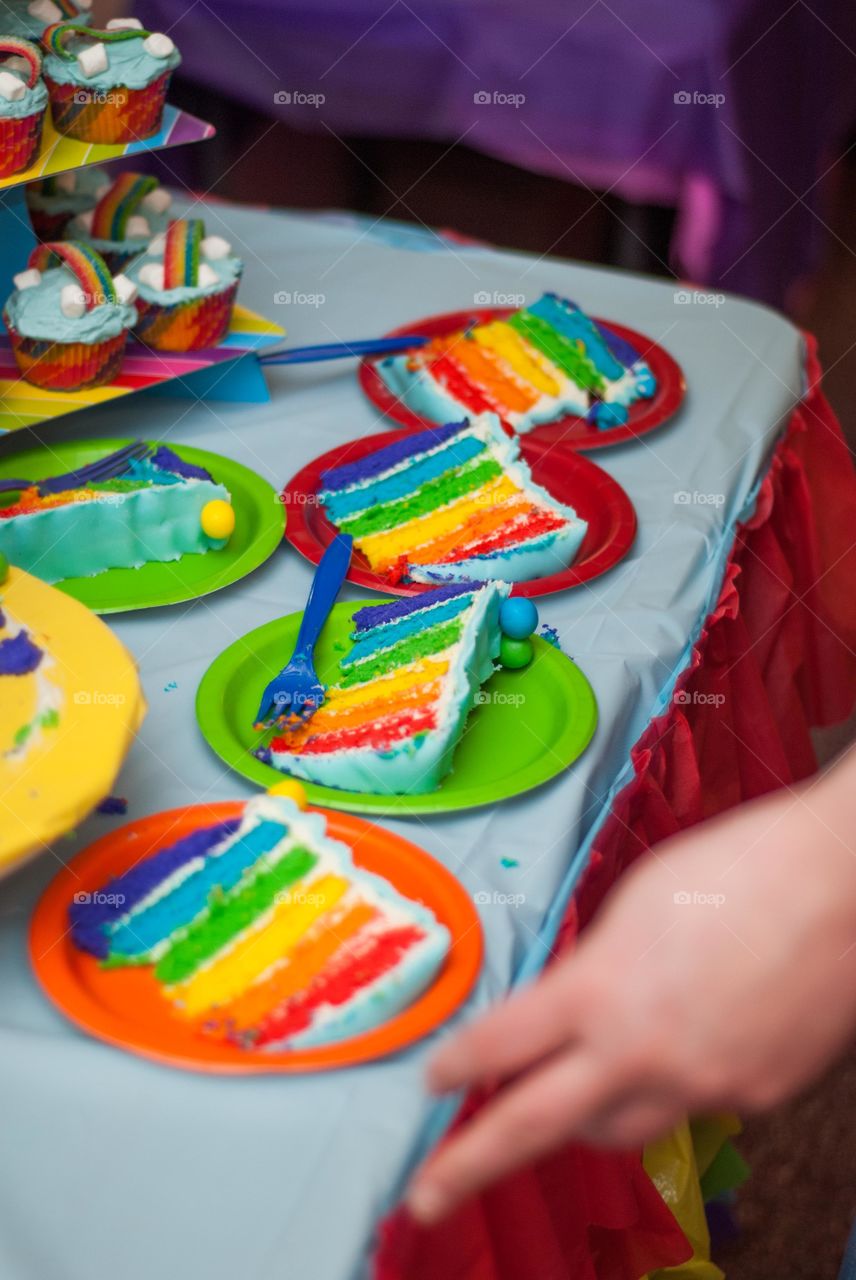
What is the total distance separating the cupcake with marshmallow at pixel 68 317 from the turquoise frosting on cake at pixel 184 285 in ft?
0.15

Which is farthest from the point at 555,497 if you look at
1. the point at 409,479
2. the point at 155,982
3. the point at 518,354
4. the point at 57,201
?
the point at 155,982

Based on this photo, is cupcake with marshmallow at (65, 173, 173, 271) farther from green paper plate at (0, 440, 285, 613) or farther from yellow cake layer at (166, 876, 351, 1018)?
yellow cake layer at (166, 876, 351, 1018)

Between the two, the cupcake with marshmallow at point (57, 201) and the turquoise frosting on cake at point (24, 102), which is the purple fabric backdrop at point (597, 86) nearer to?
the cupcake with marshmallow at point (57, 201)

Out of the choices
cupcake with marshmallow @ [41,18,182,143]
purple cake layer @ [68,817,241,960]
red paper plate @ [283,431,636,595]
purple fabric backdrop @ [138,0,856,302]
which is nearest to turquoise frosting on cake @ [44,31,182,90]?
cupcake with marshmallow @ [41,18,182,143]

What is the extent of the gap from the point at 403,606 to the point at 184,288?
0.58 meters

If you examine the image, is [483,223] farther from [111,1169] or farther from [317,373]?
[111,1169]

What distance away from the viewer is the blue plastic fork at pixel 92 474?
1.42 meters

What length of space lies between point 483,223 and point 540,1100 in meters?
4.57

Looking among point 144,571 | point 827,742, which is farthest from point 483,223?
point 144,571

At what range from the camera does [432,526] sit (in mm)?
1481

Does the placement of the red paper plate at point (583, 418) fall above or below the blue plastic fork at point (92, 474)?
above


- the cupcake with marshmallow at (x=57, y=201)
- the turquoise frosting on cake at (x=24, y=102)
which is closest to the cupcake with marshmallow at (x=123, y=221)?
the cupcake with marshmallow at (x=57, y=201)

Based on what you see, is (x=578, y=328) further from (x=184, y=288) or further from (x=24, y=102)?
(x=24, y=102)

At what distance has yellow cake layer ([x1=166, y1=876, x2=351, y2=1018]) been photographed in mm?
878
